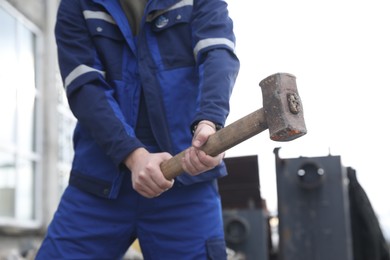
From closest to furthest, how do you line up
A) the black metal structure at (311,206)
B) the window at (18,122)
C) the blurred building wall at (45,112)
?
the black metal structure at (311,206)
the window at (18,122)
the blurred building wall at (45,112)

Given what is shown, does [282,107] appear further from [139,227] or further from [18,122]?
[18,122]

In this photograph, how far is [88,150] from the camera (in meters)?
2.08

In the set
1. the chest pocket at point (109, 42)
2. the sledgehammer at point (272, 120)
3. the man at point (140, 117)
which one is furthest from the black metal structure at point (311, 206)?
the sledgehammer at point (272, 120)

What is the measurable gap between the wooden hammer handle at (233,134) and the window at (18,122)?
5036 mm

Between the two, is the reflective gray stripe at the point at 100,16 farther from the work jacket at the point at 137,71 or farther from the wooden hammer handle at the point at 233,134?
the wooden hammer handle at the point at 233,134

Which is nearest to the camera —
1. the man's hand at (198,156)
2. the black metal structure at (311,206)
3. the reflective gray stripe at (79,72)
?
the man's hand at (198,156)

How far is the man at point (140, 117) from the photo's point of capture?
76.9 inches

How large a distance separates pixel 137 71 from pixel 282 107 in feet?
2.13

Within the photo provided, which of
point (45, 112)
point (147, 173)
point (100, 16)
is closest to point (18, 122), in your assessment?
point (45, 112)

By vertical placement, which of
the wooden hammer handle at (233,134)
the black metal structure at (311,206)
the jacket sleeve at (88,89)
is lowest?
the black metal structure at (311,206)

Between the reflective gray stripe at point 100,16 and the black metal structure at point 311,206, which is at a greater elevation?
the reflective gray stripe at point 100,16

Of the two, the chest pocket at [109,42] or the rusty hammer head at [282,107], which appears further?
the chest pocket at [109,42]

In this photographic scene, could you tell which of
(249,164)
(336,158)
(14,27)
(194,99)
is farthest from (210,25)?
(14,27)

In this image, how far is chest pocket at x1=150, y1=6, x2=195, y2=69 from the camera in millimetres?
2094
